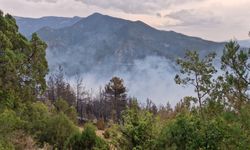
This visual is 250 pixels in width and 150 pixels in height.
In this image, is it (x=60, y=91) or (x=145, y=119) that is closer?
(x=145, y=119)

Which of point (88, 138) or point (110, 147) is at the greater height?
point (110, 147)

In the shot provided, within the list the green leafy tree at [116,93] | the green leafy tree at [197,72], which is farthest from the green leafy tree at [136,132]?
the green leafy tree at [116,93]

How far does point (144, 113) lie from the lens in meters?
12.6

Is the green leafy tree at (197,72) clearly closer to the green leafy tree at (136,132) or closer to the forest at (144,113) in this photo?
the forest at (144,113)

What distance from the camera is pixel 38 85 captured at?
26984mm

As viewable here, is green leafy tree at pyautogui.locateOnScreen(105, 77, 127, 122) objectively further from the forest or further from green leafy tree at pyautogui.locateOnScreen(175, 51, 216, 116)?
green leafy tree at pyautogui.locateOnScreen(175, 51, 216, 116)

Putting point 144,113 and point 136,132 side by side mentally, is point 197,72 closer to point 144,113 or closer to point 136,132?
point 144,113

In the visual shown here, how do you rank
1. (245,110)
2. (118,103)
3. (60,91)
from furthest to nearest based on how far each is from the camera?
1. (60,91)
2. (118,103)
3. (245,110)

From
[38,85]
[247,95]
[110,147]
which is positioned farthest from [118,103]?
[110,147]

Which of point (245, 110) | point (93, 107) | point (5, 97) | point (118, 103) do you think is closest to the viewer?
point (245, 110)

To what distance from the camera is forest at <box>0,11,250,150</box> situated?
12.1 metres

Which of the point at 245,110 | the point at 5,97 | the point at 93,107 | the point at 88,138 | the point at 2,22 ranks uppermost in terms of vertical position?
the point at 2,22

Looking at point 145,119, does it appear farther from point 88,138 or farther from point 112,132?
point 88,138

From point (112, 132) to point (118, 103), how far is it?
5086 centimetres
